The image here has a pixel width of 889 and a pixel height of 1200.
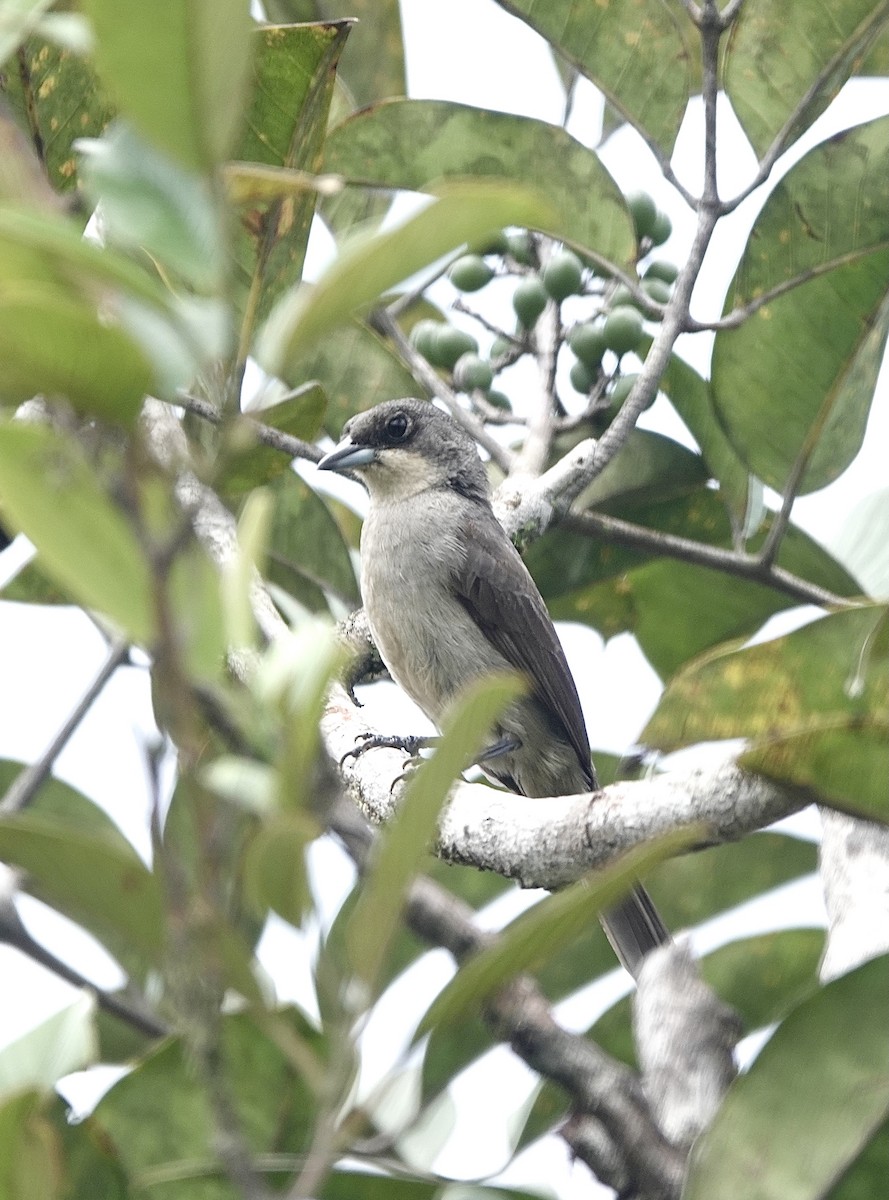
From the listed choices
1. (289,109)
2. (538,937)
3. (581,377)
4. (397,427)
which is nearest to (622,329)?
(581,377)

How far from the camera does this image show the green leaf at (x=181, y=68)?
111 centimetres

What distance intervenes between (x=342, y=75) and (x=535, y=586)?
170cm

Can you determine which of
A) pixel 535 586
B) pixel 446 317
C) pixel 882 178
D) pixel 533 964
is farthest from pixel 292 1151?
pixel 446 317

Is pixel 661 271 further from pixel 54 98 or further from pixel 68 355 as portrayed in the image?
pixel 68 355

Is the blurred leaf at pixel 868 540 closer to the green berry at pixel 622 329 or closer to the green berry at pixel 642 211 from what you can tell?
the green berry at pixel 622 329

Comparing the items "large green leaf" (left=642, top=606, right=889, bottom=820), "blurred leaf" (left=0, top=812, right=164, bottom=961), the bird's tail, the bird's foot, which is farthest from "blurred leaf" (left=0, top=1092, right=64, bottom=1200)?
the bird's tail

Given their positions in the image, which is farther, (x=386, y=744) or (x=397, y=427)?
(x=397, y=427)

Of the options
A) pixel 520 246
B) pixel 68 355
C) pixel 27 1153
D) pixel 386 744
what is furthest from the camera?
pixel 520 246

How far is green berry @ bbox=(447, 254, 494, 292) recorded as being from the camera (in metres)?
4.24

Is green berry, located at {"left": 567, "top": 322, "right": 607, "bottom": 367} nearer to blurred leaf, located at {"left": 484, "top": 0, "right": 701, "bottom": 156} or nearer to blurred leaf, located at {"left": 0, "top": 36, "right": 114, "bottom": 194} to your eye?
blurred leaf, located at {"left": 484, "top": 0, "right": 701, "bottom": 156}

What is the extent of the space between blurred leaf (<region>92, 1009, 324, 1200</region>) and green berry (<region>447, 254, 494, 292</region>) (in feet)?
8.12

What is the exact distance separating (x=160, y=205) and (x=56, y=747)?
8.13 ft

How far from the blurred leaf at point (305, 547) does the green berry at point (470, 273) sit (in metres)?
0.75

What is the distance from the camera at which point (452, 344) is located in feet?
13.9
